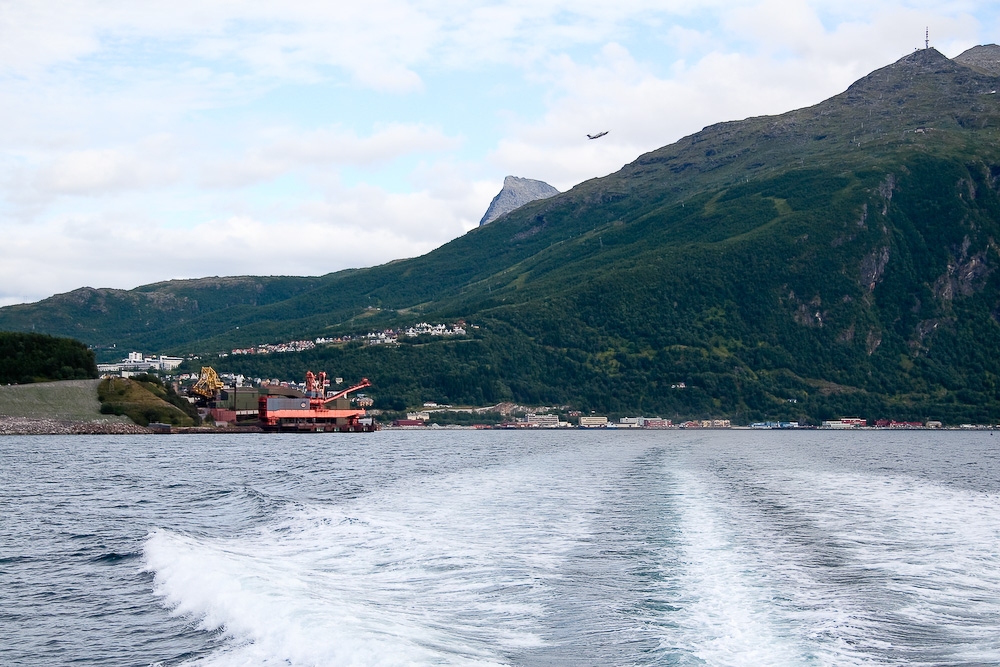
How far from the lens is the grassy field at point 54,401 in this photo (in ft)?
413

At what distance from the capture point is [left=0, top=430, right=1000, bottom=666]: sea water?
57.5ft

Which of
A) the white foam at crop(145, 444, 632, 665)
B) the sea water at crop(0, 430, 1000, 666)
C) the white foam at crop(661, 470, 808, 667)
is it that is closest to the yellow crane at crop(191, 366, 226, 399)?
the sea water at crop(0, 430, 1000, 666)

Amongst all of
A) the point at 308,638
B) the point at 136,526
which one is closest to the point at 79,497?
the point at 136,526

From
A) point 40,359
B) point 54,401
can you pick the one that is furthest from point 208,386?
point 54,401

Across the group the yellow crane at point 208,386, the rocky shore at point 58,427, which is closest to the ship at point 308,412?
the yellow crane at point 208,386

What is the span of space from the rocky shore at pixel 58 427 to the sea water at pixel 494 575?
7985 centimetres

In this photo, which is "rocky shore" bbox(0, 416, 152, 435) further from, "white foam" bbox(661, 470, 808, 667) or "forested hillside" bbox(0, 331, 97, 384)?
"white foam" bbox(661, 470, 808, 667)

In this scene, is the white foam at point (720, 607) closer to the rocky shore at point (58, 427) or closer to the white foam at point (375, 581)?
the white foam at point (375, 581)

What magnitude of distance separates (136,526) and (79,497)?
444 inches

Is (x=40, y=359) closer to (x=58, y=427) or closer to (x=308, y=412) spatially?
(x=58, y=427)

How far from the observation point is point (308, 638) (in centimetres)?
1723

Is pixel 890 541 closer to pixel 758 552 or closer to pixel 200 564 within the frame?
pixel 758 552

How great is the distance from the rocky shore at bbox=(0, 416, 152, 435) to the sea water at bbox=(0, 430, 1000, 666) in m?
79.8

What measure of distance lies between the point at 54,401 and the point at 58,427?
6649 millimetres
